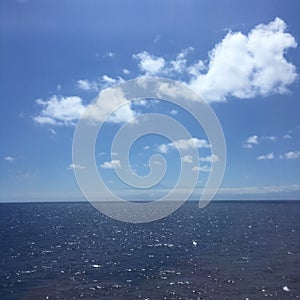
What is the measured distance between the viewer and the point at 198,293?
131ft

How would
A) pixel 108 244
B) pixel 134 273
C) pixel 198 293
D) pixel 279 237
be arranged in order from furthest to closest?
1. pixel 279 237
2. pixel 108 244
3. pixel 134 273
4. pixel 198 293

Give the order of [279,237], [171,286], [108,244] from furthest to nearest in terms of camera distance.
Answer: [279,237] → [108,244] → [171,286]

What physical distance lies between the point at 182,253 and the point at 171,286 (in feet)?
71.4

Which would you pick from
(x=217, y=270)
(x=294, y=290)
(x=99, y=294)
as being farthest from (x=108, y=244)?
(x=294, y=290)

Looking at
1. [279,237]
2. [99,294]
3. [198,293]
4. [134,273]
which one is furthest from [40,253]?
[279,237]

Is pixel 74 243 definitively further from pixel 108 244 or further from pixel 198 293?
pixel 198 293

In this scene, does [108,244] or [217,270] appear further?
[108,244]

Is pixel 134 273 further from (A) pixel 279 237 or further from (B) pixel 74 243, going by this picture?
(A) pixel 279 237

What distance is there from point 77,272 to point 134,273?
7.71 m

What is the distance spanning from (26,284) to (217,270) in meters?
24.6

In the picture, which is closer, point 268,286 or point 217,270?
point 268,286

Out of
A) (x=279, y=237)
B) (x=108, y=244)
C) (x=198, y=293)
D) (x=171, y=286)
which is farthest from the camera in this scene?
(x=279, y=237)

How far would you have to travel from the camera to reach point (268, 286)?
42219mm

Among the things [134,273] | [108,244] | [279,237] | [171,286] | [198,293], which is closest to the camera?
[198,293]
